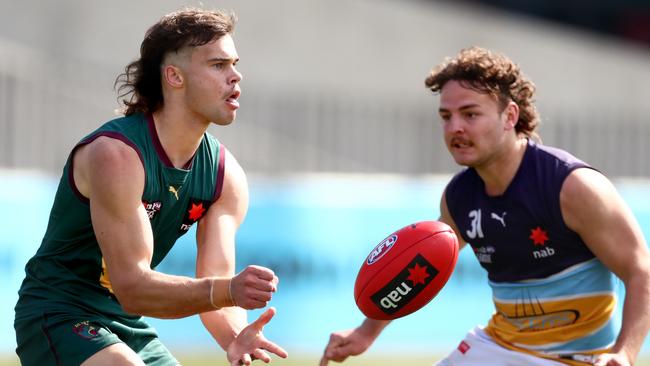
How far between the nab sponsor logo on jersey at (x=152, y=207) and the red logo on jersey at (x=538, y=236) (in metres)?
1.85

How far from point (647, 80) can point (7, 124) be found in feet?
34.0

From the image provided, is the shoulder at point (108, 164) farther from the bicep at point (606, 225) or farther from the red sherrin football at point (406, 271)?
the bicep at point (606, 225)

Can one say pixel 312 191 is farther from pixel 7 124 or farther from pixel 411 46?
pixel 411 46

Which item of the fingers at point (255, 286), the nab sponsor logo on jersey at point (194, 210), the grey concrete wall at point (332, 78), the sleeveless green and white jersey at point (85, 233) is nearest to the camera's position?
the fingers at point (255, 286)

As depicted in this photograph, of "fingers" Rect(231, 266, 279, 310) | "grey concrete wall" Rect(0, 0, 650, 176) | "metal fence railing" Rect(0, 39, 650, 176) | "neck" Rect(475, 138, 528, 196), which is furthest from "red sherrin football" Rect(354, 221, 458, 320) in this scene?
"metal fence railing" Rect(0, 39, 650, 176)

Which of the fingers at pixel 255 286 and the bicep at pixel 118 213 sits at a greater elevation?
the bicep at pixel 118 213

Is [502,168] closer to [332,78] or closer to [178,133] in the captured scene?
[178,133]

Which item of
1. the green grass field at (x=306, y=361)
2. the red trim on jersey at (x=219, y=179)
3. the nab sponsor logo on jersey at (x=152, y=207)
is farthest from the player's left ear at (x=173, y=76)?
the green grass field at (x=306, y=361)

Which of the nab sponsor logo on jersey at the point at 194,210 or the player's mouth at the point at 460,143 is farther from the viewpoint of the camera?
the player's mouth at the point at 460,143

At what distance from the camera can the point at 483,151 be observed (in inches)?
233

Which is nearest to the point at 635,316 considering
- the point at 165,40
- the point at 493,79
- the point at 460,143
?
the point at 460,143

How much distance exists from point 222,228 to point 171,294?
2.43 feet

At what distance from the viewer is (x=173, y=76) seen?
5.27 m

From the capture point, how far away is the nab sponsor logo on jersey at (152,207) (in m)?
5.07
